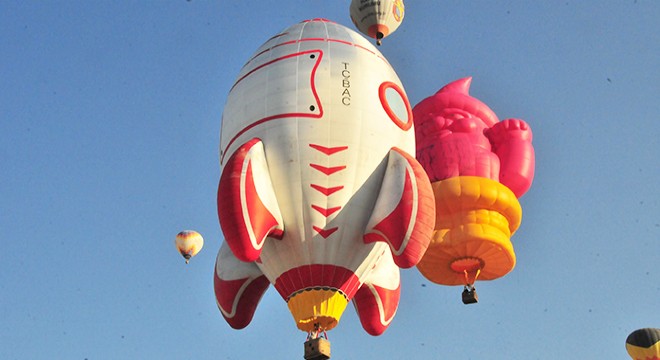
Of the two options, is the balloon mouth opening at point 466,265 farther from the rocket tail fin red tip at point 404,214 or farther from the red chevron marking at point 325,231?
the red chevron marking at point 325,231

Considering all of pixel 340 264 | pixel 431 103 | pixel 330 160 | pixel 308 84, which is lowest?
pixel 340 264

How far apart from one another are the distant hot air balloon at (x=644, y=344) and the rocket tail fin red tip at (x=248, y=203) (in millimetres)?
10031

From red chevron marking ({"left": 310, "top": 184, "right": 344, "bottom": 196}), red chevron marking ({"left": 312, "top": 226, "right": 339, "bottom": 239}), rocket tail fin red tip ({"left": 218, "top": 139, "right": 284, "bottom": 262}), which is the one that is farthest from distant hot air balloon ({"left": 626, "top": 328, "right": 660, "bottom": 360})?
rocket tail fin red tip ({"left": 218, "top": 139, "right": 284, "bottom": 262})

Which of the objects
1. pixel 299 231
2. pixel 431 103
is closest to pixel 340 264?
pixel 299 231

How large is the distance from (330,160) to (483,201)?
424 centimetres

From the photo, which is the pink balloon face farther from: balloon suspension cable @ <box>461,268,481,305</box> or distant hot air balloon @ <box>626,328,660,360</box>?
distant hot air balloon @ <box>626,328,660,360</box>

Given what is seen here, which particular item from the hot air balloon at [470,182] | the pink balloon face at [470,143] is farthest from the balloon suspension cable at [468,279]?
the pink balloon face at [470,143]

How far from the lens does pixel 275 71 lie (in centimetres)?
1869

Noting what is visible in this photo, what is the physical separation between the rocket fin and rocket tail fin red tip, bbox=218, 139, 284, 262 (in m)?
2.18

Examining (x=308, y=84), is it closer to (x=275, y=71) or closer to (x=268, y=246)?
(x=275, y=71)

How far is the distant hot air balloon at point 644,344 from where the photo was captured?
24016 mm

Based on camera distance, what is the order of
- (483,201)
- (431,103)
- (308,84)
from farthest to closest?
Result: (431,103), (483,201), (308,84)

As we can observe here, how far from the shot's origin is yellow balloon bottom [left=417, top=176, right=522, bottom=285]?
20766 mm

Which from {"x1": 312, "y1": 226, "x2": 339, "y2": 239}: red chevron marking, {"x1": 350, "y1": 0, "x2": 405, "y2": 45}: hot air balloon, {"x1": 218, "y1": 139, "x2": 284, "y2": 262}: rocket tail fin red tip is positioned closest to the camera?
{"x1": 218, "y1": 139, "x2": 284, "y2": 262}: rocket tail fin red tip
